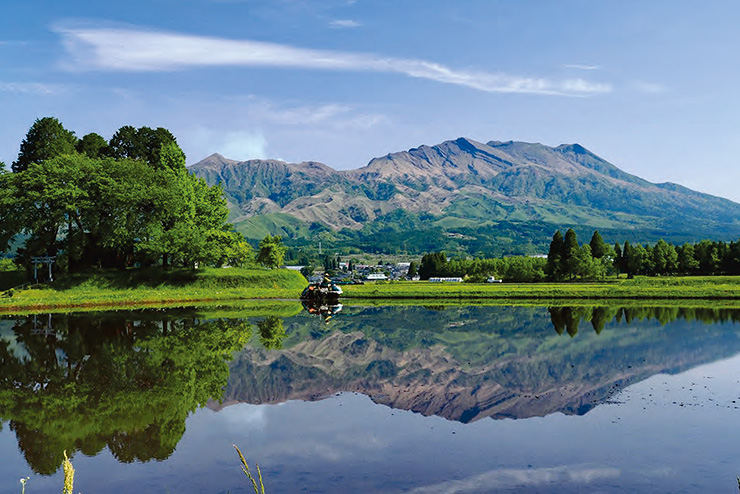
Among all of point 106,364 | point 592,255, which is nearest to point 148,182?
point 106,364

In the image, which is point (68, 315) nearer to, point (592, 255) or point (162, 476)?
point (162, 476)

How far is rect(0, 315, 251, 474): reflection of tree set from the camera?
16.2 metres

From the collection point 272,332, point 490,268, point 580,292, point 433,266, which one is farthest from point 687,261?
point 272,332

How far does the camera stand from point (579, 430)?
16828 mm

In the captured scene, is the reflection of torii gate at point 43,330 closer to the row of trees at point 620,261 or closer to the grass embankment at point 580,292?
the grass embankment at point 580,292

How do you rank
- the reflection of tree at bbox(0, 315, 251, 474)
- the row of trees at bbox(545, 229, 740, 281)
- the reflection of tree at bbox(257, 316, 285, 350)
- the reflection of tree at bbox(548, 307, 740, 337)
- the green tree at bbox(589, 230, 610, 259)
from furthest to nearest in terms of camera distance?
1. the green tree at bbox(589, 230, 610, 259)
2. the row of trees at bbox(545, 229, 740, 281)
3. the reflection of tree at bbox(548, 307, 740, 337)
4. the reflection of tree at bbox(257, 316, 285, 350)
5. the reflection of tree at bbox(0, 315, 251, 474)

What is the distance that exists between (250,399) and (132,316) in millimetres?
29557

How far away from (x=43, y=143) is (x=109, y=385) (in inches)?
2424

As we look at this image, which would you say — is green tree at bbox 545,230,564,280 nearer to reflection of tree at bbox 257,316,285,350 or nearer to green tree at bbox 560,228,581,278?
green tree at bbox 560,228,581,278

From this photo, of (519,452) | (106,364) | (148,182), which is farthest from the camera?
(148,182)

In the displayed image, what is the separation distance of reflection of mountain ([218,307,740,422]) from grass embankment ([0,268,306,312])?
24.0 m

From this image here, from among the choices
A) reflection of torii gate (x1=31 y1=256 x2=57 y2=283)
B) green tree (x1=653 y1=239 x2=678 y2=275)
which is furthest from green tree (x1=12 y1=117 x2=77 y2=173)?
green tree (x1=653 y1=239 x2=678 y2=275)

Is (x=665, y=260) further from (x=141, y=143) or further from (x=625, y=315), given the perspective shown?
(x=141, y=143)

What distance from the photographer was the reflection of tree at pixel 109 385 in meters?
16.2
